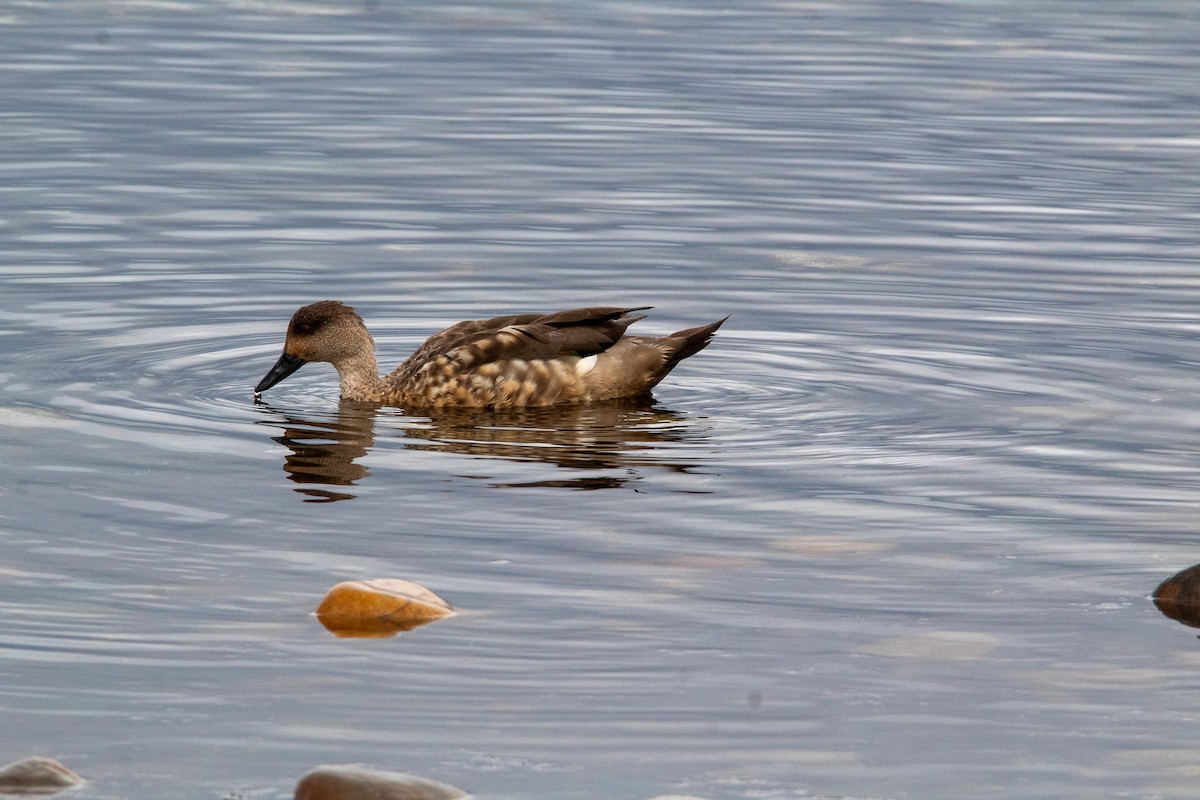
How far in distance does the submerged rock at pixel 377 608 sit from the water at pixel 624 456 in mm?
110

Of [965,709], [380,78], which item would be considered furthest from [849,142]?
[965,709]

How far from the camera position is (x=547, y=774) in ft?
20.0

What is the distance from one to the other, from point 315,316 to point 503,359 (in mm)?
1195

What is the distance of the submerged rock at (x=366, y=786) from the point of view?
578 centimetres

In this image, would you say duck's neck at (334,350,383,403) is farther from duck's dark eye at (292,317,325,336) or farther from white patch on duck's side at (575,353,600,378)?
white patch on duck's side at (575,353,600,378)

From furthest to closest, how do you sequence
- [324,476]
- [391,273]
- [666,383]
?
[391,273] < [666,383] < [324,476]

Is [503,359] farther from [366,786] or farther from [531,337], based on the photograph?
[366,786]

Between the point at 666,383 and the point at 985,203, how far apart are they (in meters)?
7.14

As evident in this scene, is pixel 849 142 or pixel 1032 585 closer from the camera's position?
pixel 1032 585

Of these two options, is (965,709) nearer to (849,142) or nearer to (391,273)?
(391,273)

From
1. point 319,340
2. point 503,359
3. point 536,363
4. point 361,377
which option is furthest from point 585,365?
point 319,340

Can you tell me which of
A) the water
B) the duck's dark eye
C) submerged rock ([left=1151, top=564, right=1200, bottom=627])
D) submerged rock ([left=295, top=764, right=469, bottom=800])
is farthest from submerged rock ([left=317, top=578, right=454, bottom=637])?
the duck's dark eye

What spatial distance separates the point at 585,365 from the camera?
1175 centimetres

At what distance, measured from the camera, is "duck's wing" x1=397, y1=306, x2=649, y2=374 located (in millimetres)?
11609
